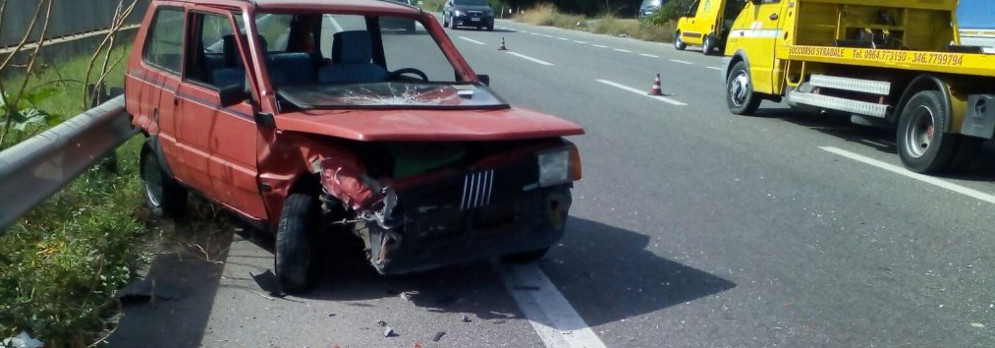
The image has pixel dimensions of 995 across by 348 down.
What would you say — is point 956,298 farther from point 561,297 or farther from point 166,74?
point 166,74

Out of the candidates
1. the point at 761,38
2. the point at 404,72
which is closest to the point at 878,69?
the point at 761,38

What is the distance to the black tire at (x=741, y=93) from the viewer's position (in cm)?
1341

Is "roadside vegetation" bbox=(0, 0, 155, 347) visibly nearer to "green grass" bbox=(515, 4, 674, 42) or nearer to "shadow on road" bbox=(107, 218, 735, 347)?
"shadow on road" bbox=(107, 218, 735, 347)

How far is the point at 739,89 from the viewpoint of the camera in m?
13.8

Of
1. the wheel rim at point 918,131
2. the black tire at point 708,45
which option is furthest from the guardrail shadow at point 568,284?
the black tire at point 708,45

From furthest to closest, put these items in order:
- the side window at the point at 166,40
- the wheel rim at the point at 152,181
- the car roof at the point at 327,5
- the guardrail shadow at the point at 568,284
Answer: the wheel rim at the point at 152,181 < the side window at the point at 166,40 < the car roof at the point at 327,5 < the guardrail shadow at the point at 568,284

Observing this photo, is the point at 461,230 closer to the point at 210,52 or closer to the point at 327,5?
the point at 327,5

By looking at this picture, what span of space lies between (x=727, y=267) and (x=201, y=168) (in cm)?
317

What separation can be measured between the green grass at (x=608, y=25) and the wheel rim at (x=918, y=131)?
1167 inches

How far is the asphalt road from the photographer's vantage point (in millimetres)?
4945

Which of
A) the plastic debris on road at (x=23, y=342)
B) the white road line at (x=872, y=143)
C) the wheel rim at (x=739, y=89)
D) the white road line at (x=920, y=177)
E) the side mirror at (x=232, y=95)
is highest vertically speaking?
the side mirror at (x=232, y=95)

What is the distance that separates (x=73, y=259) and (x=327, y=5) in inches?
84.5

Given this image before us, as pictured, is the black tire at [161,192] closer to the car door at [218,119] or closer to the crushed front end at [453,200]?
the car door at [218,119]

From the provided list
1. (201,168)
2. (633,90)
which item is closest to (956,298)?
(201,168)
